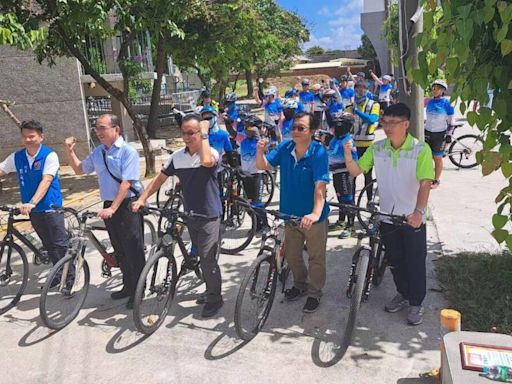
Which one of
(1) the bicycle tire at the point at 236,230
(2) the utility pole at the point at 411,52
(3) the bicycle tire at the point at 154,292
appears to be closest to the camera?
(3) the bicycle tire at the point at 154,292

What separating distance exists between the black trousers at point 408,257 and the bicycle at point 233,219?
2147 mm

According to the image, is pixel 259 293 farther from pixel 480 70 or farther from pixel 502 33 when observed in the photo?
pixel 502 33

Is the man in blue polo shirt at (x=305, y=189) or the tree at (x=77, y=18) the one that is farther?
the tree at (x=77, y=18)

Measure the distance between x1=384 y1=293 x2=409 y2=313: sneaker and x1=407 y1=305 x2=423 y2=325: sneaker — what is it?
17 centimetres

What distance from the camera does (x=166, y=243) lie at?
14.6 feet

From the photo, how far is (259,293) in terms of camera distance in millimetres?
4289

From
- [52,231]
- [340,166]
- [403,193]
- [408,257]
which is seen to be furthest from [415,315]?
[52,231]

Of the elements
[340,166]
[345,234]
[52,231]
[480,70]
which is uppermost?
[480,70]

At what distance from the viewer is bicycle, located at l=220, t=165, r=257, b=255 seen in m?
6.27

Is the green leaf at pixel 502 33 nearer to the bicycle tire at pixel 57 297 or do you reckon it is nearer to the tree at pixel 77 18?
the bicycle tire at pixel 57 297

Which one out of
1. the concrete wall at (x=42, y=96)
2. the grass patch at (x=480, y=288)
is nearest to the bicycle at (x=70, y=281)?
the grass patch at (x=480, y=288)

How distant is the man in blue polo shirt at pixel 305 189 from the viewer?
4.19 meters

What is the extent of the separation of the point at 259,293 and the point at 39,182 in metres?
2.53

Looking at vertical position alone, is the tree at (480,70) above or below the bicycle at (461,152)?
above
